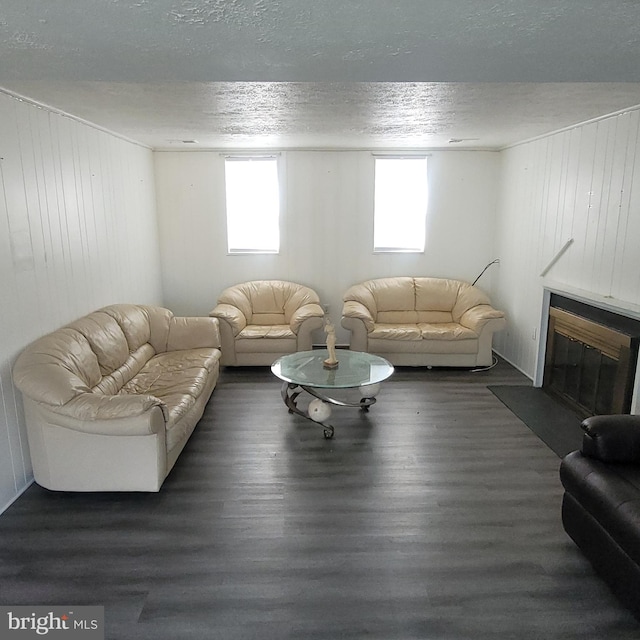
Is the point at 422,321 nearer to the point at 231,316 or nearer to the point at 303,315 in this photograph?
the point at 303,315

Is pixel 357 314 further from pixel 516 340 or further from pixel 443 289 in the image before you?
pixel 516 340

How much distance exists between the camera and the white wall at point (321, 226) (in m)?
6.12

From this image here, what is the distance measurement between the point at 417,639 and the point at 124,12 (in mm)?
2568

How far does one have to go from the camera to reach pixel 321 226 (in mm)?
6242

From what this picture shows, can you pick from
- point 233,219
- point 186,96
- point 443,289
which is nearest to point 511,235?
point 443,289

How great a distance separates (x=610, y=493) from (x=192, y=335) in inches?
144

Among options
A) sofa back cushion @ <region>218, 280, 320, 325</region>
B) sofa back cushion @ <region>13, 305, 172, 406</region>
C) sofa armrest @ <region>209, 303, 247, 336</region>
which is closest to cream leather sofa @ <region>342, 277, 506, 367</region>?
sofa back cushion @ <region>218, 280, 320, 325</region>

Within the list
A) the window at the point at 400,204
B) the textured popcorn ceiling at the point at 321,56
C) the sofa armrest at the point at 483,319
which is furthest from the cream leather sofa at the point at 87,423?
the window at the point at 400,204

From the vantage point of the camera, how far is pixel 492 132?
4715 millimetres

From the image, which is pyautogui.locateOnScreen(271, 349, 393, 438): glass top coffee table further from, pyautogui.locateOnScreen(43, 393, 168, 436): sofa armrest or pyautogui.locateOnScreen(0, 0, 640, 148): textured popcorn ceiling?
pyautogui.locateOnScreen(0, 0, 640, 148): textured popcorn ceiling

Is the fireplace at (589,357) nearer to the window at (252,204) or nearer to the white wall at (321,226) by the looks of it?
the white wall at (321,226)

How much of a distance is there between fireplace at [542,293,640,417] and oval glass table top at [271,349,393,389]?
1590 mm

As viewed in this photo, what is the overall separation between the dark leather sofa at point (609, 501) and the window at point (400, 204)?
421cm

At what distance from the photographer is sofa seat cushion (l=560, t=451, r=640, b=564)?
200cm
